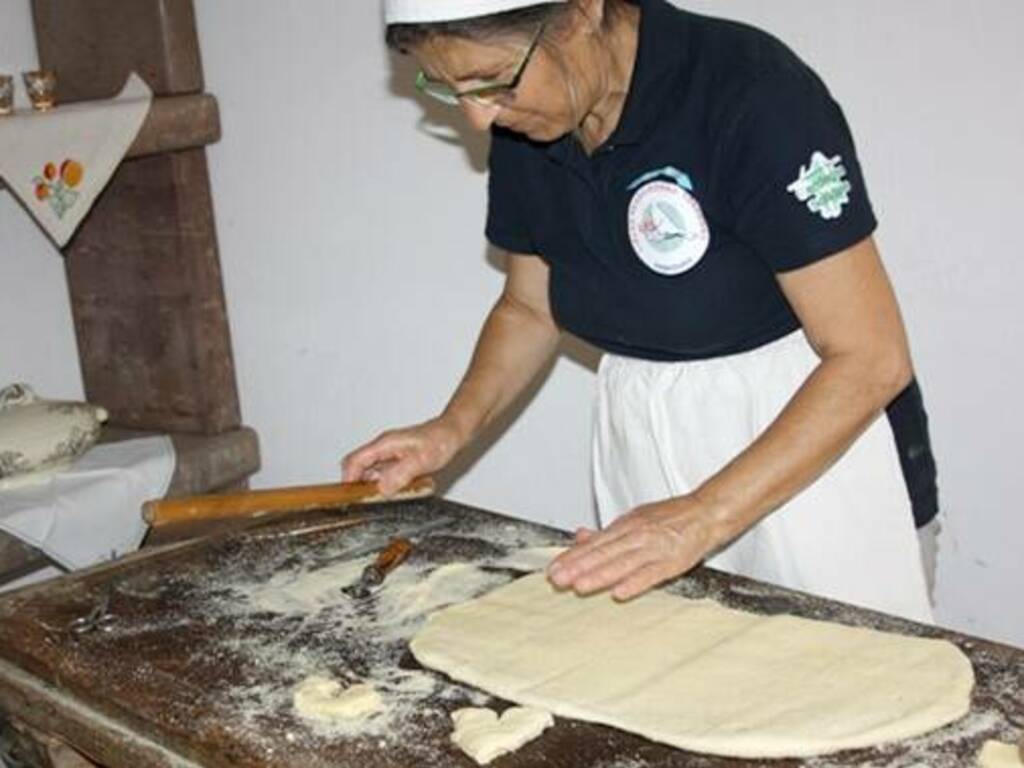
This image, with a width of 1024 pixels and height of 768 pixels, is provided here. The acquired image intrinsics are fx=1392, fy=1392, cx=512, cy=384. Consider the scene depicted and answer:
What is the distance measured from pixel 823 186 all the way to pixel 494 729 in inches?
25.1

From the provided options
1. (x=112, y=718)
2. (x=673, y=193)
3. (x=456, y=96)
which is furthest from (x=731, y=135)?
(x=112, y=718)

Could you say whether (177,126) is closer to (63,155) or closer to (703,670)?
(63,155)

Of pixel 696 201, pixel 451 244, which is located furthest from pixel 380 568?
pixel 451 244

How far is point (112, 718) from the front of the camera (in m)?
1.43

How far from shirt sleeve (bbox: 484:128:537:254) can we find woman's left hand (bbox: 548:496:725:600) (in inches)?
20.7

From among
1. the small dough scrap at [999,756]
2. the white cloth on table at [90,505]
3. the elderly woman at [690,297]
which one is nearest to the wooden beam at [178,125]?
the white cloth on table at [90,505]

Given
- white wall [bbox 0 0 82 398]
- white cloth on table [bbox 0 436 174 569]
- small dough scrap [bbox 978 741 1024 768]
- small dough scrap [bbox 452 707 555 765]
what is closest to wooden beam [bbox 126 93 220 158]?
white wall [bbox 0 0 82 398]

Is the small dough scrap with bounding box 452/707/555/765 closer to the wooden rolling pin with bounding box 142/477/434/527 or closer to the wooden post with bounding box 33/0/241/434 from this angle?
the wooden rolling pin with bounding box 142/477/434/527

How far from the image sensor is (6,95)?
2.76 m

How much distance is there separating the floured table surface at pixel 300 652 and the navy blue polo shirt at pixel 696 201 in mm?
304

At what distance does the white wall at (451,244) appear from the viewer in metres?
2.07

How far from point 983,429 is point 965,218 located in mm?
331

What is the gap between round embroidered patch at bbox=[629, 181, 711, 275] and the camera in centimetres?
157

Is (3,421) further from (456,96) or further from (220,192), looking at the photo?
(456,96)
